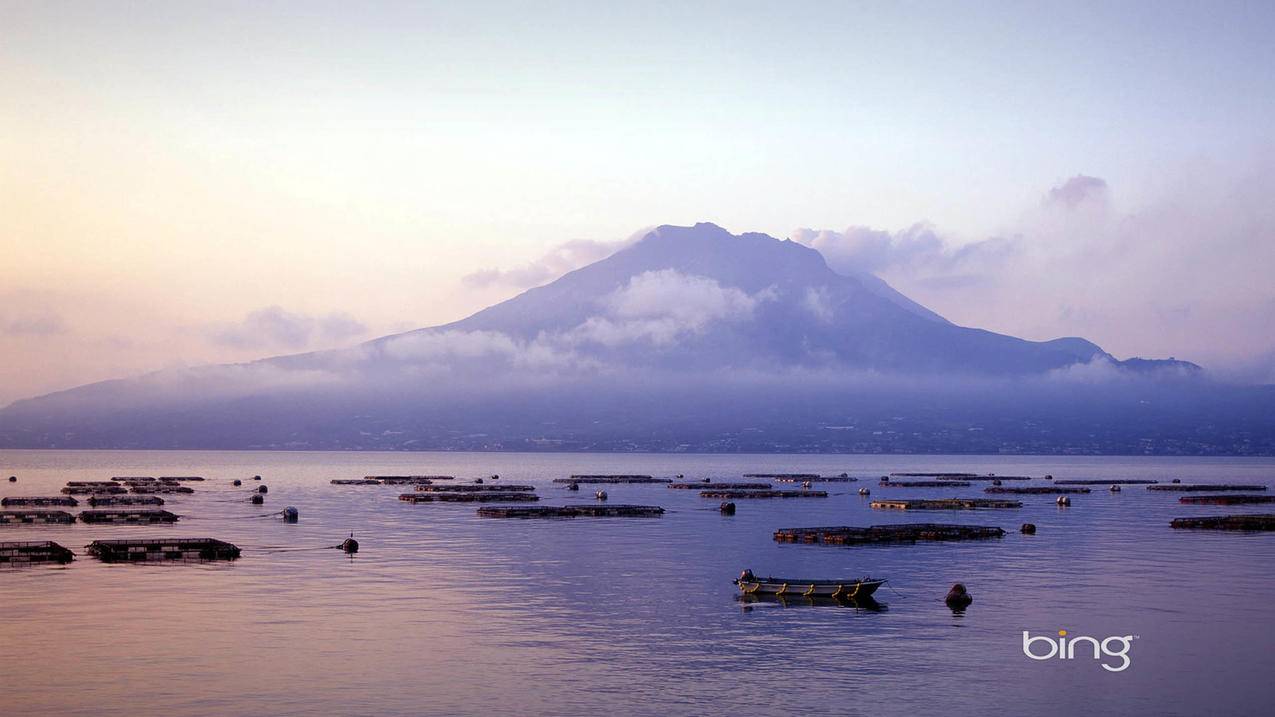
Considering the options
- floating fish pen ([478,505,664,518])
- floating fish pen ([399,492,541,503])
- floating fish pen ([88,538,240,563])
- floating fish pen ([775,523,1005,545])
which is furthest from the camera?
floating fish pen ([399,492,541,503])

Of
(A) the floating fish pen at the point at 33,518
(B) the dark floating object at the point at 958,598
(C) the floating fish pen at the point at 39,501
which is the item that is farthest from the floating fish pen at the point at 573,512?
(B) the dark floating object at the point at 958,598

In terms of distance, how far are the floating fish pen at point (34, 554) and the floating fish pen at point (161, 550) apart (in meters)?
2.34

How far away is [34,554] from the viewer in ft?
243

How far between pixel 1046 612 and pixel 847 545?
1290 inches

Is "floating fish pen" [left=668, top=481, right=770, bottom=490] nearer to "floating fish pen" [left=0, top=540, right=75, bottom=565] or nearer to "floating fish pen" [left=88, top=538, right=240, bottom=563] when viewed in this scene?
"floating fish pen" [left=88, top=538, right=240, bottom=563]

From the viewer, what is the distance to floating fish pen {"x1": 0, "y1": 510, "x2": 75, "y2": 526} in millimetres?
103812

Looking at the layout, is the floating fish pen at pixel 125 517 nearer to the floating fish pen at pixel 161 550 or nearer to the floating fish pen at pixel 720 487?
the floating fish pen at pixel 161 550

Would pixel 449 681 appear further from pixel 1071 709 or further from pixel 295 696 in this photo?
pixel 1071 709

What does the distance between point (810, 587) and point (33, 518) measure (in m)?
77.2

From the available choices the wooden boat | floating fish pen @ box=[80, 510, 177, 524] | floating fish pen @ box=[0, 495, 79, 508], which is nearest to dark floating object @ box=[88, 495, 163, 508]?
floating fish pen @ box=[0, 495, 79, 508]

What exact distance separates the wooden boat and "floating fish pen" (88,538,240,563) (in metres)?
34.7

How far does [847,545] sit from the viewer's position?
89.2m

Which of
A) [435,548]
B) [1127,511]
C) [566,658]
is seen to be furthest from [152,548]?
[1127,511]

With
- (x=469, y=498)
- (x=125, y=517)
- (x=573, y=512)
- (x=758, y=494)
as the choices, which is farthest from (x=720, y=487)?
(x=125, y=517)
